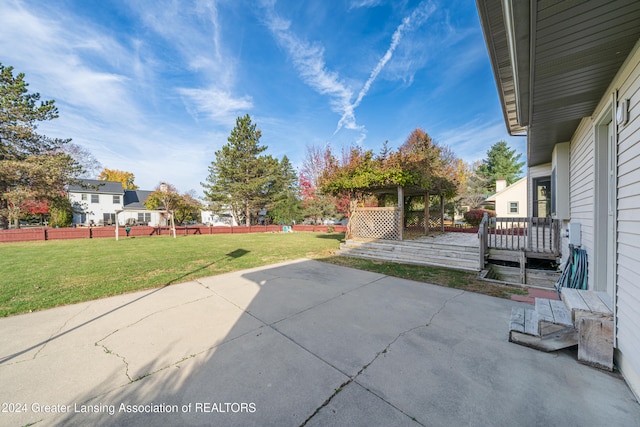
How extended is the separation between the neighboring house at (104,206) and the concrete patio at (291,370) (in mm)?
26686

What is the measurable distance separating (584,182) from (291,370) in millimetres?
5350

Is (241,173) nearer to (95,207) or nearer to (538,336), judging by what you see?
(95,207)

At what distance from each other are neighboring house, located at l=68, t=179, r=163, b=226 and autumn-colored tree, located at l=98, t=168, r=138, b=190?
36.9 ft

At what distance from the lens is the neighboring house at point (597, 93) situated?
67.4 inches

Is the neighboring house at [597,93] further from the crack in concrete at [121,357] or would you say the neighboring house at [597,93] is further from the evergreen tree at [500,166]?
the evergreen tree at [500,166]

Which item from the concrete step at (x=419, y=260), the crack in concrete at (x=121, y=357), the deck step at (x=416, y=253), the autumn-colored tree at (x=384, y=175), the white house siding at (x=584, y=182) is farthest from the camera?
the autumn-colored tree at (x=384, y=175)

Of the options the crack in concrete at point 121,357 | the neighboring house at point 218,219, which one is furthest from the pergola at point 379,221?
the neighboring house at point 218,219

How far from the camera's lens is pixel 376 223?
8.91 meters

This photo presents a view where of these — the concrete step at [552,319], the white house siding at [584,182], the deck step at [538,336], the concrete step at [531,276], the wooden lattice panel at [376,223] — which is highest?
the white house siding at [584,182]

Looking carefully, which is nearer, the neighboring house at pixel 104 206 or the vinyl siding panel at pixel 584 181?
the vinyl siding panel at pixel 584 181

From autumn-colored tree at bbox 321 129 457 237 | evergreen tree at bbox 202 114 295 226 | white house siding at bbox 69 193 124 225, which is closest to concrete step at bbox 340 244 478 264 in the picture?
autumn-colored tree at bbox 321 129 457 237

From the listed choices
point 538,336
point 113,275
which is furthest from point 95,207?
point 538,336

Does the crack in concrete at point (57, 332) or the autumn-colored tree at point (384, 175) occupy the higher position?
the autumn-colored tree at point (384, 175)

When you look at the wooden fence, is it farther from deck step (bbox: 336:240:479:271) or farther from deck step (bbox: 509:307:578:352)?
deck step (bbox: 509:307:578:352)
